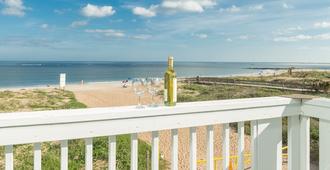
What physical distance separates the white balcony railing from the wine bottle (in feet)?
0.13

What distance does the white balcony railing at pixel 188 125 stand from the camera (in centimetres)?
110

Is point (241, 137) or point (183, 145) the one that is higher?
point (241, 137)

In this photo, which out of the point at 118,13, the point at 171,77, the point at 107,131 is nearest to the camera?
the point at 107,131

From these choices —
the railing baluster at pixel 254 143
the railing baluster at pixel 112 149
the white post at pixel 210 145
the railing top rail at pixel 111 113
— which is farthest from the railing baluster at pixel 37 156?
the railing baluster at pixel 254 143

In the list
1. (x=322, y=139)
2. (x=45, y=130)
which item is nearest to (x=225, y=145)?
(x=322, y=139)

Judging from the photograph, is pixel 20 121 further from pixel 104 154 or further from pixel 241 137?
pixel 104 154

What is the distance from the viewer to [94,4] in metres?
50.4

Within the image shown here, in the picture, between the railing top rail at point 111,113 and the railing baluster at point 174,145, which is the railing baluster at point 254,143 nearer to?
the railing top rail at point 111,113

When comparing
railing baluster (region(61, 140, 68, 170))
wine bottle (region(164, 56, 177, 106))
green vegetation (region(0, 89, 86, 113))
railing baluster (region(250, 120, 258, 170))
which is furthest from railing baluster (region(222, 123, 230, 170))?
green vegetation (region(0, 89, 86, 113))

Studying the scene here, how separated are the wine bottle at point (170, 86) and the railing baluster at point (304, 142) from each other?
76 cm

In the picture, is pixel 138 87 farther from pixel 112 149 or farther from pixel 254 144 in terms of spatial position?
pixel 254 144

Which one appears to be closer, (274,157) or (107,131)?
(107,131)

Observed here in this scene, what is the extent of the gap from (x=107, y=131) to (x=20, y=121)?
0.30 meters

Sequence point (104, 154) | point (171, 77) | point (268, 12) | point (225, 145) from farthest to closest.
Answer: point (268, 12) → point (104, 154) → point (225, 145) → point (171, 77)
